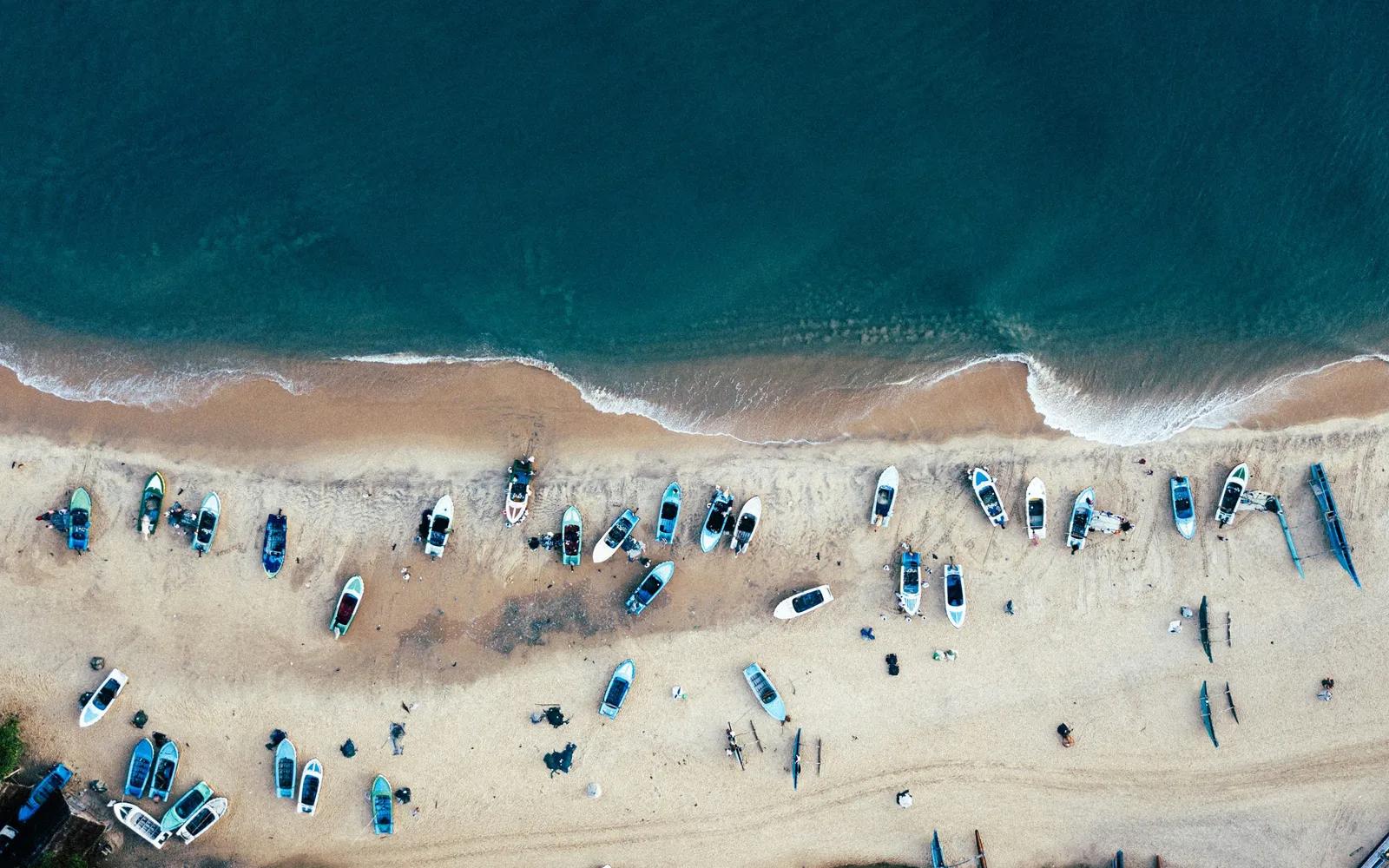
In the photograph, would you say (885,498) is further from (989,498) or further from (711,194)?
(711,194)

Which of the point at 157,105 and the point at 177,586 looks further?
the point at 157,105

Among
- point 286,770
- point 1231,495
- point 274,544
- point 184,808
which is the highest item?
point 1231,495

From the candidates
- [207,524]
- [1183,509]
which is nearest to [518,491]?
[207,524]

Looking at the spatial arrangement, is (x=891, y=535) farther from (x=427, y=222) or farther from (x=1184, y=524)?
(x=427, y=222)

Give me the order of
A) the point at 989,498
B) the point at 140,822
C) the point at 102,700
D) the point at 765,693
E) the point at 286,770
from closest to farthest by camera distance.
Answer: the point at 140,822 < the point at 102,700 < the point at 286,770 < the point at 765,693 < the point at 989,498

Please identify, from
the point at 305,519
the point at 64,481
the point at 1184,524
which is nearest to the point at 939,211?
the point at 1184,524

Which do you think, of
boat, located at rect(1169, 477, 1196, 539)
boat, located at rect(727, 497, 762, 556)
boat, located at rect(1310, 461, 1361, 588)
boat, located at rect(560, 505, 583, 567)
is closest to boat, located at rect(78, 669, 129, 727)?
boat, located at rect(560, 505, 583, 567)

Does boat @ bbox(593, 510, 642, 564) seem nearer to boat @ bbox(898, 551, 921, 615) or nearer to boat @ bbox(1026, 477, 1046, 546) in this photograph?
boat @ bbox(898, 551, 921, 615)
